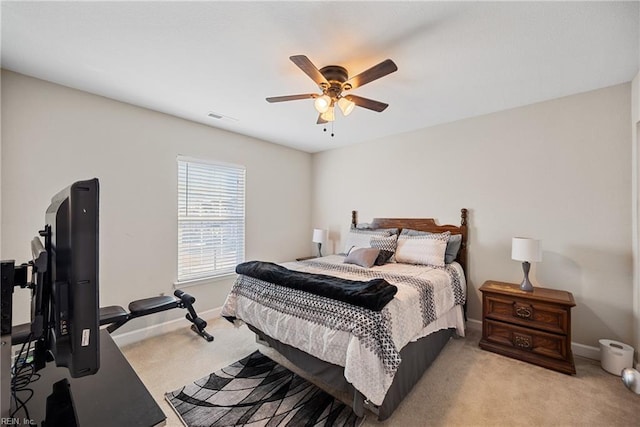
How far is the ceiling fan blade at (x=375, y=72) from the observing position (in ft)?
5.62

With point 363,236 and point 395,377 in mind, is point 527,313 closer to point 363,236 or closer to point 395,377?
point 395,377

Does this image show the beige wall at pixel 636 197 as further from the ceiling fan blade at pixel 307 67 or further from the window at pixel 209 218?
the window at pixel 209 218

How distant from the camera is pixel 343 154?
15.3ft

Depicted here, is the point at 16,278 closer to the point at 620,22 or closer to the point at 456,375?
the point at 456,375

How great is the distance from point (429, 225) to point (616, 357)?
1.98 meters

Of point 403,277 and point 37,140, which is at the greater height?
point 37,140

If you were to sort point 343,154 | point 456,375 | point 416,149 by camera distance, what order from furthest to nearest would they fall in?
1. point 343,154
2. point 416,149
3. point 456,375

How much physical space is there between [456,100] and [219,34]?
91.5 inches

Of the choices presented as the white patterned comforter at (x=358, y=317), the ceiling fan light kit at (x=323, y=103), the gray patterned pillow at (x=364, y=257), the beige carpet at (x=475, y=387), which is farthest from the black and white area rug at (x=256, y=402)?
the ceiling fan light kit at (x=323, y=103)

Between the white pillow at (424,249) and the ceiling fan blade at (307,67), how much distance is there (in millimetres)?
2099

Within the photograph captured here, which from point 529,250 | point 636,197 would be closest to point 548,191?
point 636,197

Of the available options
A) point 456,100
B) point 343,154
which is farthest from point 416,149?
point 343,154

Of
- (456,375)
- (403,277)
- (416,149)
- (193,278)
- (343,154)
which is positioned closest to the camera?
(456,375)

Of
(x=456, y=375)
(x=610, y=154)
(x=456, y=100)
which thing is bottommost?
(x=456, y=375)
